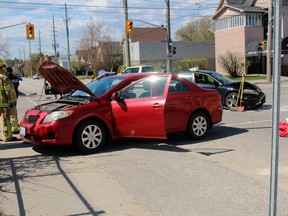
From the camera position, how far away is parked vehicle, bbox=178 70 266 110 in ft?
44.5

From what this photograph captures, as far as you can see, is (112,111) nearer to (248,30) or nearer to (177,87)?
(177,87)

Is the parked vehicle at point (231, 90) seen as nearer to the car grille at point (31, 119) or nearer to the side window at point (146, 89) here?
the side window at point (146, 89)

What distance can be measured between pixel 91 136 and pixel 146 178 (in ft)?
6.74

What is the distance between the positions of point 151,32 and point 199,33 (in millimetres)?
10501

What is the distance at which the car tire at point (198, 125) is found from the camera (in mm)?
8295

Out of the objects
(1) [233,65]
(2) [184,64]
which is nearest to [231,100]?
(1) [233,65]

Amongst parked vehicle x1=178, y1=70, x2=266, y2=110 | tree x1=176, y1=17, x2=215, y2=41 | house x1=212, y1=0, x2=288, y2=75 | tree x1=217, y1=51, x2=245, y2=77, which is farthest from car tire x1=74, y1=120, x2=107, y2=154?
tree x1=176, y1=17, x2=215, y2=41

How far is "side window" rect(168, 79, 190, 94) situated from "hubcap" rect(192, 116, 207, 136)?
27.3 inches

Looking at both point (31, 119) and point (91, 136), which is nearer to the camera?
point (91, 136)

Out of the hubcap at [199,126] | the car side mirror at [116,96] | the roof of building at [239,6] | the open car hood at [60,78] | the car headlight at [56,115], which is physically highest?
the roof of building at [239,6]

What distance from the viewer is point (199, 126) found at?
8.44 meters

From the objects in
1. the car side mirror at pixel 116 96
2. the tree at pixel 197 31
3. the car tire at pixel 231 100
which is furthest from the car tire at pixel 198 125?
the tree at pixel 197 31

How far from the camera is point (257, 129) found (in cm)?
955

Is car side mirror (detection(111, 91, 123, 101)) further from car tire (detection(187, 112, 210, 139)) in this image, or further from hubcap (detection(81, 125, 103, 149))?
car tire (detection(187, 112, 210, 139))
